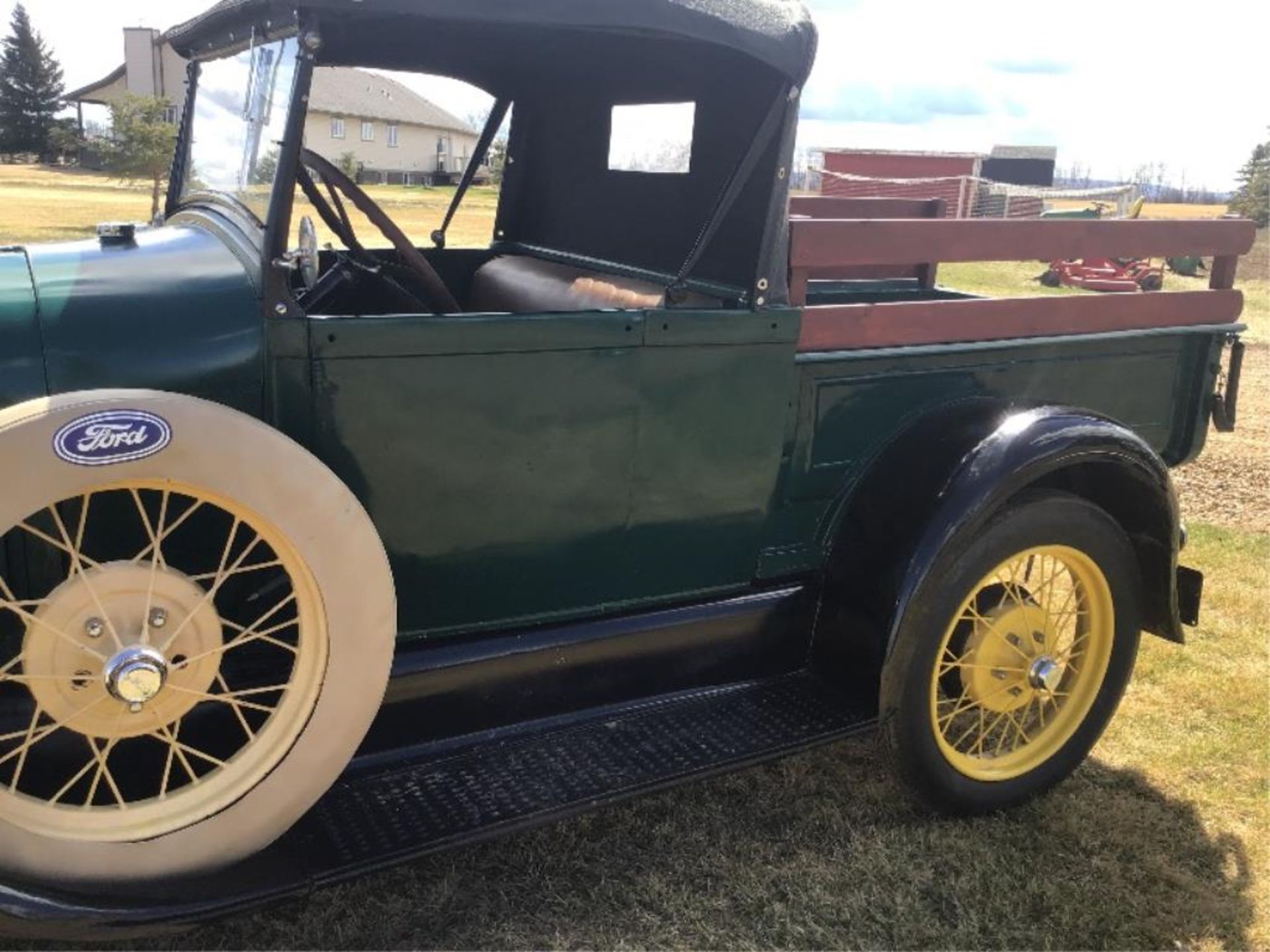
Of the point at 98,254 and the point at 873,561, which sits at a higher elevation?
the point at 98,254

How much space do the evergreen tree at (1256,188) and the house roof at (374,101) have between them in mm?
28544

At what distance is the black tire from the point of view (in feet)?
8.48

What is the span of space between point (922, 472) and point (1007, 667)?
23.4 inches

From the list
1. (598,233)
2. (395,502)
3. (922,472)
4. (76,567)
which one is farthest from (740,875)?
A: (598,233)

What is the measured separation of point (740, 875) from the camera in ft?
8.53

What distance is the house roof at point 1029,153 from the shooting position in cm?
3272

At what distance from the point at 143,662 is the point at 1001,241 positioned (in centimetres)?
218

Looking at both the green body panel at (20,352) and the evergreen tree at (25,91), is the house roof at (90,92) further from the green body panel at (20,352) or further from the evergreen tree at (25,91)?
the green body panel at (20,352)

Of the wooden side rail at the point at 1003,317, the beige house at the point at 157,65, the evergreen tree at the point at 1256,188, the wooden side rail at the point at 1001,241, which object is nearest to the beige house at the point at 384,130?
the beige house at the point at 157,65

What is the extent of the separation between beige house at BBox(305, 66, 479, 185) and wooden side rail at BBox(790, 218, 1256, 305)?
1.06 meters

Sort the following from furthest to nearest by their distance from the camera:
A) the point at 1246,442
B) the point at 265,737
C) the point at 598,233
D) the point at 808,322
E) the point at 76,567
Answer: the point at 1246,442 < the point at 598,233 < the point at 808,322 < the point at 265,737 < the point at 76,567

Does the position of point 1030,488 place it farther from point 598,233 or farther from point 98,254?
point 98,254

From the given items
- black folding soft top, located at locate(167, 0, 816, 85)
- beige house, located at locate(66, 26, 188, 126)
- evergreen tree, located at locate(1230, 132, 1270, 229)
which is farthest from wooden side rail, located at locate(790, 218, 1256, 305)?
evergreen tree, located at locate(1230, 132, 1270, 229)

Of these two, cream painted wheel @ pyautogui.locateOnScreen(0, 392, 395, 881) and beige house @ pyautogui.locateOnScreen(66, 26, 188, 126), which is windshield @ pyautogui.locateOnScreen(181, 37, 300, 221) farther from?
cream painted wheel @ pyautogui.locateOnScreen(0, 392, 395, 881)
